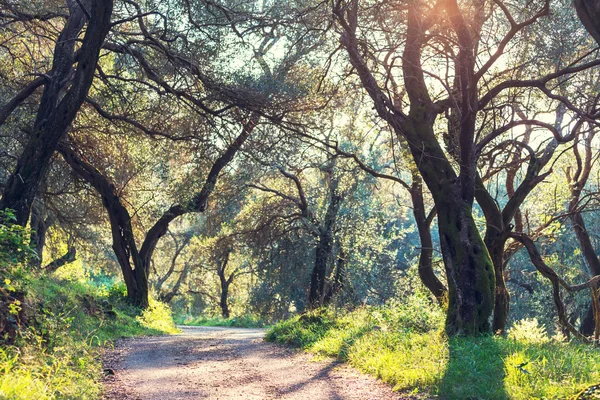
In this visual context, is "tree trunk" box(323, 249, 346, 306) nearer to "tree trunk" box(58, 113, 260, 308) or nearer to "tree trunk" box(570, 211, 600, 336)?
"tree trunk" box(58, 113, 260, 308)

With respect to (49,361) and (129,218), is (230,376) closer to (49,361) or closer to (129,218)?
(49,361)

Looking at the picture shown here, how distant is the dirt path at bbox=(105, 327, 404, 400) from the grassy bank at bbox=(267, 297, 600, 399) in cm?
32

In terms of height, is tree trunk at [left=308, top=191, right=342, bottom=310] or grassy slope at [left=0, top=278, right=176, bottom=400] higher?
tree trunk at [left=308, top=191, right=342, bottom=310]

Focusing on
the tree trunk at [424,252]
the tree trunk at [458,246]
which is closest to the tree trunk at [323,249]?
the tree trunk at [424,252]

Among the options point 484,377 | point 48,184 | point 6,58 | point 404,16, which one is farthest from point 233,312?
point 484,377

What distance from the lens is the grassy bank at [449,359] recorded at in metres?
5.58

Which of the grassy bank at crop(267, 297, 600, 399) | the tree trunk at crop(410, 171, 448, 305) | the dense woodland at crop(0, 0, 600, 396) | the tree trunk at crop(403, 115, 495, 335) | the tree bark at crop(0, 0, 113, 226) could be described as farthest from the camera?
the tree trunk at crop(410, 171, 448, 305)

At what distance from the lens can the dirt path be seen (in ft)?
21.0

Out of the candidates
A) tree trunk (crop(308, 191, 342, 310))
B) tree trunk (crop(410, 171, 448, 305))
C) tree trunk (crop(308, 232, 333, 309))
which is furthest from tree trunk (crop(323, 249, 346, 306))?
tree trunk (crop(410, 171, 448, 305))

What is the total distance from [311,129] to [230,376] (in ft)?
23.3

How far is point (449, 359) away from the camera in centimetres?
694

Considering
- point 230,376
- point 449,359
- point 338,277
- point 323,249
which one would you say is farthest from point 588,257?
point 230,376

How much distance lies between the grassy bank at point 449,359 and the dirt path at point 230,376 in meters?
0.32

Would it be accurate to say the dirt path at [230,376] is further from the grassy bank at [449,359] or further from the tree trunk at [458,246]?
the tree trunk at [458,246]
